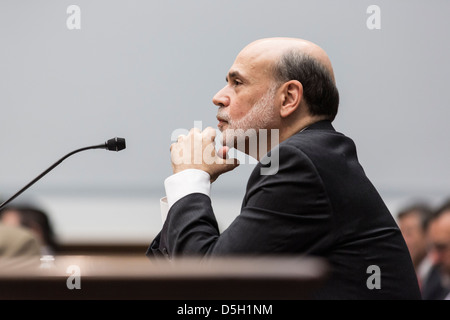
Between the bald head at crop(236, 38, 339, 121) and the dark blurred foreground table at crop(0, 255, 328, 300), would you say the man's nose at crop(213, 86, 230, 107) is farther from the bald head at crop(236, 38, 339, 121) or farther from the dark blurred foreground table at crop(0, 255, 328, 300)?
the dark blurred foreground table at crop(0, 255, 328, 300)

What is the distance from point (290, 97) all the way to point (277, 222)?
0.36 metres

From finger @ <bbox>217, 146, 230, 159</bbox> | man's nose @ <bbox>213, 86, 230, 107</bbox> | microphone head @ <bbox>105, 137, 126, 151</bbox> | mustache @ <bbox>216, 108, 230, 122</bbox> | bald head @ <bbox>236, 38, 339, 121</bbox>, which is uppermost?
bald head @ <bbox>236, 38, 339, 121</bbox>

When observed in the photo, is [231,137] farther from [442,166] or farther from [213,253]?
[442,166]

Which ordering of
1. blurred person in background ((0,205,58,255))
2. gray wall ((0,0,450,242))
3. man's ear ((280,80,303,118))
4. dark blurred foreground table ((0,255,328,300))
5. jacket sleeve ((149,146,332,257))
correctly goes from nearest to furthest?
dark blurred foreground table ((0,255,328,300)), jacket sleeve ((149,146,332,257)), man's ear ((280,80,303,118)), blurred person in background ((0,205,58,255)), gray wall ((0,0,450,242))

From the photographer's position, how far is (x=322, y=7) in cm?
303

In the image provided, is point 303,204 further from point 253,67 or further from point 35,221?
point 35,221

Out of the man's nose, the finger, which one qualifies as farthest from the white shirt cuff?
the man's nose

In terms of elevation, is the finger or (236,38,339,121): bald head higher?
(236,38,339,121): bald head

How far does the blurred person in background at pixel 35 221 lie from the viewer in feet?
8.36

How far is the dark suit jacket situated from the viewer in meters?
0.94

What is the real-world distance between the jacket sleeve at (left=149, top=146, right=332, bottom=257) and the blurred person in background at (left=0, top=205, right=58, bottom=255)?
5.59 ft

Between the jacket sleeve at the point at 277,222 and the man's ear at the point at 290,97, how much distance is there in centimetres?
22

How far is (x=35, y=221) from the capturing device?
2.63 m
